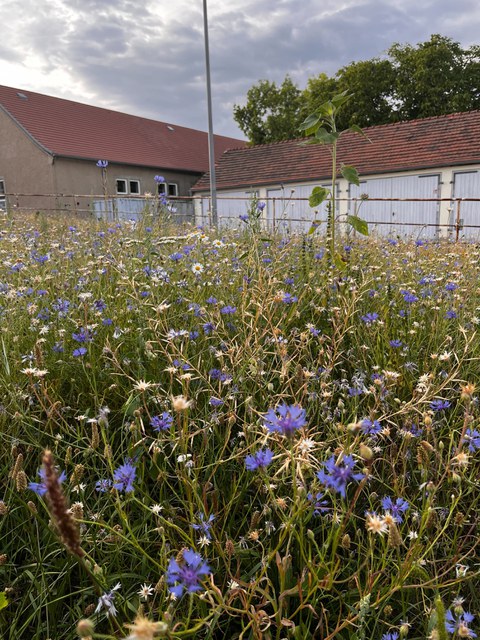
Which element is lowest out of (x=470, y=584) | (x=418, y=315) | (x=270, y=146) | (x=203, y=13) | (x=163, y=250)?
(x=470, y=584)

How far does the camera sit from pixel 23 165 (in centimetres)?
2270

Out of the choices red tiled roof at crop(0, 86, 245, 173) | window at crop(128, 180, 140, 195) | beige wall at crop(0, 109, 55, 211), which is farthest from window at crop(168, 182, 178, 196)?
beige wall at crop(0, 109, 55, 211)

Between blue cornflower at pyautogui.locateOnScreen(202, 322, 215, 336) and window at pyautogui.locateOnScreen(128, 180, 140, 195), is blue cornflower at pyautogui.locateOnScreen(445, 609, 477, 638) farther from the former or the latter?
window at pyautogui.locateOnScreen(128, 180, 140, 195)

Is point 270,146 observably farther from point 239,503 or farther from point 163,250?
point 239,503

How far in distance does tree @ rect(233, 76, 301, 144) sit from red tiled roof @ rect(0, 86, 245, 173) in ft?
14.2

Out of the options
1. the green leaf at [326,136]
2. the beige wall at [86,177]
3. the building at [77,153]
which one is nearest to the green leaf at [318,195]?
the green leaf at [326,136]

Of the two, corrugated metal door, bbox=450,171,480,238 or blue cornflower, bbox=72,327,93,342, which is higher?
corrugated metal door, bbox=450,171,480,238

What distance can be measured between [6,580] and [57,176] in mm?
23011

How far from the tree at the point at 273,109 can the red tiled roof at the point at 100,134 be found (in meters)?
4.33

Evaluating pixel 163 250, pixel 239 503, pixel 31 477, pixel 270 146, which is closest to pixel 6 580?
pixel 31 477

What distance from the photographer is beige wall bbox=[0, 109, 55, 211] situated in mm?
22031

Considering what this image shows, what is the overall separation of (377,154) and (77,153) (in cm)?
1347

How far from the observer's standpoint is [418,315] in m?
2.64

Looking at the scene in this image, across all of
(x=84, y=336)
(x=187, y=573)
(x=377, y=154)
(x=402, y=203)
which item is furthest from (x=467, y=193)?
(x=187, y=573)
